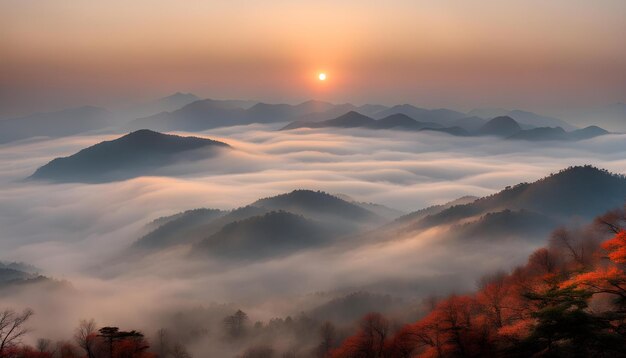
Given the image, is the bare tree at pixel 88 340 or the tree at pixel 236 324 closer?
the bare tree at pixel 88 340

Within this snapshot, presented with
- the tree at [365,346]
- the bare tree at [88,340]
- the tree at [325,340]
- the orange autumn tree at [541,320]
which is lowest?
the tree at [325,340]

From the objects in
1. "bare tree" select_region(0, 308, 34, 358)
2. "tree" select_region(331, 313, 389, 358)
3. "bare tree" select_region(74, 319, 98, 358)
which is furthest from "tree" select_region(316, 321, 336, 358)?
"bare tree" select_region(0, 308, 34, 358)

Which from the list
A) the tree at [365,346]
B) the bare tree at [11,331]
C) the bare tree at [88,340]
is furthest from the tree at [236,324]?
the tree at [365,346]

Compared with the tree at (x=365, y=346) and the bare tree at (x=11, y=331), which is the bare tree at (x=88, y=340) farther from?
the tree at (x=365, y=346)

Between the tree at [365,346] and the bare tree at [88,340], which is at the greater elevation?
the bare tree at [88,340]

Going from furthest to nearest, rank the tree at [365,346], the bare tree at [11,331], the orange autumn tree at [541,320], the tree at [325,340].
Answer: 1. the tree at [325,340]
2. the tree at [365,346]
3. the bare tree at [11,331]
4. the orange autumn tree at [541,320]

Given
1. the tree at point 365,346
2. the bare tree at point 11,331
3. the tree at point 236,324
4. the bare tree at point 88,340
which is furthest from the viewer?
the tree at point 236,324

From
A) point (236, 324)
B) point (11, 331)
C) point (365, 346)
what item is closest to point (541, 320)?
point (365, 346)

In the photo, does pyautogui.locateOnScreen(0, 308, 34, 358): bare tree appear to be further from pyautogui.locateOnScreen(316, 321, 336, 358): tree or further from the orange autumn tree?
pyautogui.locateOnScreen(316, 321, 336, 358): tree

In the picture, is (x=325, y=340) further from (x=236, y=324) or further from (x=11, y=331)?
(x=11, y=331)

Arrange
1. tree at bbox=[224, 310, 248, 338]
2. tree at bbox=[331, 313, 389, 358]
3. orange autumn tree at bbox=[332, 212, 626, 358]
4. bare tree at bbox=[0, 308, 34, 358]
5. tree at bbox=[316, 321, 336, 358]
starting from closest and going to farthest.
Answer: orange autumn tree at bbox=[332, 212, 626, 358] < bare tree at bbox=[0, 308, 34, 358] < tree at bbox=[331, 313, 389, 358] < tree at bbox=[316, 321, 336, 358] < tree at bbox=[224, 310, 248, 338]

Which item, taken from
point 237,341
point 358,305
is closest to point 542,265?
point 358,305
